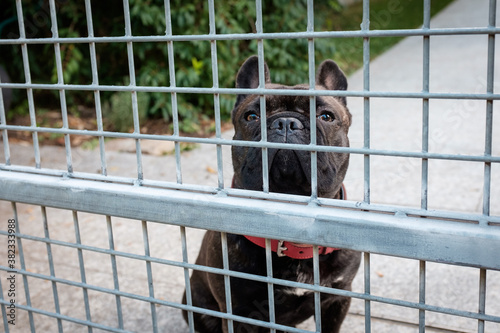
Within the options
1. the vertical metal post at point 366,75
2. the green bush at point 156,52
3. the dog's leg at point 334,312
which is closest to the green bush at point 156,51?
the green bush at point 156,52

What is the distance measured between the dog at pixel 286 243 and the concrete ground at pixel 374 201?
498 millimetres

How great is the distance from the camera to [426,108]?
48.3 inches

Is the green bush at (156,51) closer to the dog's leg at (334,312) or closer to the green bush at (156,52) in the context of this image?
the green bush at (156,52)

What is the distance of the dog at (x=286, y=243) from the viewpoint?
2.09m

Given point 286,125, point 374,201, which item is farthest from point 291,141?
point 374,201

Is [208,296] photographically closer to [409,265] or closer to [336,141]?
[336,141]

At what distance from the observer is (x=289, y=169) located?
2.07 meters

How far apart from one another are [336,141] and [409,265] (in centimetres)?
118

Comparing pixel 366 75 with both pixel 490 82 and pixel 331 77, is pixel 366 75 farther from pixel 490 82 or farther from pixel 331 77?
pixel 331 77

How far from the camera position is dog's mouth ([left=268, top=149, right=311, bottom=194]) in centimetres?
206

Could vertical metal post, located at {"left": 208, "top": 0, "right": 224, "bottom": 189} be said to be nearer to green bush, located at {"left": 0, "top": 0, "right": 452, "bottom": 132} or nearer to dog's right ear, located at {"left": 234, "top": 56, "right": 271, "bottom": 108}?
dog's right ear, located at {"left": 234, "top": 56, "right": 271, "bottom": 108}

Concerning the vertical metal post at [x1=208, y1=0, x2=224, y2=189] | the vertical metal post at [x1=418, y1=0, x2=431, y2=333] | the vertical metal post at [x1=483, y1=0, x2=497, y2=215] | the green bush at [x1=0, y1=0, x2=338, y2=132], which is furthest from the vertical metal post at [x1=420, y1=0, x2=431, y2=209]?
the green bush at [x1=0, y1=0, x2=338, y2=132]

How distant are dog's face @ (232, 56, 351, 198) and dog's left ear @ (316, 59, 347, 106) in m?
0.18

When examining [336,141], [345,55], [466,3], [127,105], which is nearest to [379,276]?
[336,141]
